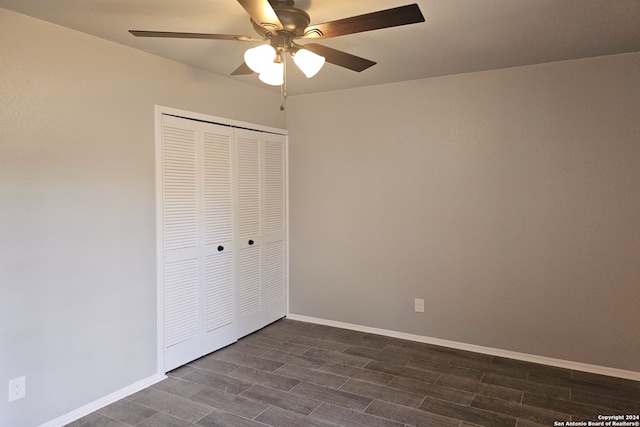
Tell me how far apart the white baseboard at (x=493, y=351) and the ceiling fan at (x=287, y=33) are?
2.68 m

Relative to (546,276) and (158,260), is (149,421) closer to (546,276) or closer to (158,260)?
(158,260)

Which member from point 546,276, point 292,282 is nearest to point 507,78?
point 546,276

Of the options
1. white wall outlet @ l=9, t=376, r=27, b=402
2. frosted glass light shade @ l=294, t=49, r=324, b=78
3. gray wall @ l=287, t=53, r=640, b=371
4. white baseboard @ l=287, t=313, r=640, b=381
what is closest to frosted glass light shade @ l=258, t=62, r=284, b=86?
frosted glass light shade @ l=294, t=49, r=324, b=78

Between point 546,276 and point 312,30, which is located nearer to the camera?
point 312,30

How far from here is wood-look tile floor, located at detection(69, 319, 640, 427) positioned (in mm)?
2559

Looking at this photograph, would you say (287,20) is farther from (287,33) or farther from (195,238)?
(195,238)

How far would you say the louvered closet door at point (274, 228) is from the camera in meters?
4.20

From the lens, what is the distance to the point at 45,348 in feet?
7.93

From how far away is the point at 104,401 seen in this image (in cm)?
272

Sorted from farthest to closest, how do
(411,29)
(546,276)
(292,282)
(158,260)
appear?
(292,282), (546,276), (158,260), (411,29)

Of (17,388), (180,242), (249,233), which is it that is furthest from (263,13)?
(249,233)

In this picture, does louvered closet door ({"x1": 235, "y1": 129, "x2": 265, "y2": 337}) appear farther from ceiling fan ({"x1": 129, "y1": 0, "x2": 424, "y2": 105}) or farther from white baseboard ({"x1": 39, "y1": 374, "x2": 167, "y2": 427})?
ceiling fan ({"x1": 129, "y1": 0, "x2": 424, "y2": 105})

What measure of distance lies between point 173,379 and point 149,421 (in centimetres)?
55

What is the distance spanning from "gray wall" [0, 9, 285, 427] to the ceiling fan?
0.88m
